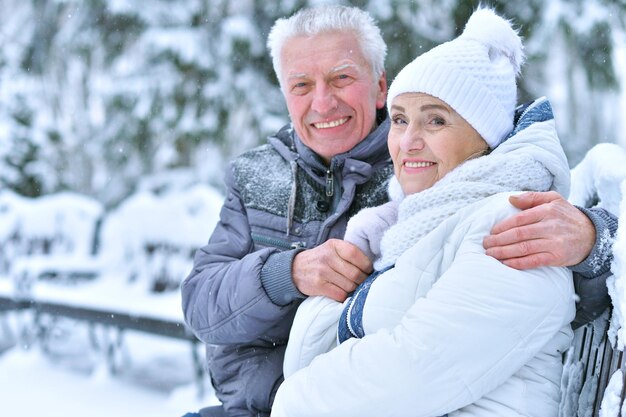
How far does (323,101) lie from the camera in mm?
2135

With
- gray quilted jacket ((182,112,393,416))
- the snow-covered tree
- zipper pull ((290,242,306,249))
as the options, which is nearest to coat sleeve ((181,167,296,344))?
gray quilted jacket ((182,112,393,416))

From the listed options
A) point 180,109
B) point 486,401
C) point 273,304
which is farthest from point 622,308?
point 180,109

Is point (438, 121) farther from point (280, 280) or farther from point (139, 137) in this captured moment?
point (139, 137)

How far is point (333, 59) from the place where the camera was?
2.13 meters

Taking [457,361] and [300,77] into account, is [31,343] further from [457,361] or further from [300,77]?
[457,361]

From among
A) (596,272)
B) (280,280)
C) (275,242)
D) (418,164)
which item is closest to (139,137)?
(275,242)

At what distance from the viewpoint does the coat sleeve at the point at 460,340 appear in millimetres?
1266

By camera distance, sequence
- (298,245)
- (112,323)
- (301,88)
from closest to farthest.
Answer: (298,245)
(301,88)
(112,323)

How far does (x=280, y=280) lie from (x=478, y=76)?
28.4 inches

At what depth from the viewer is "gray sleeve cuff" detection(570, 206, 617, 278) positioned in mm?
1389

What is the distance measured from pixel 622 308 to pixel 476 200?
13.6 inches

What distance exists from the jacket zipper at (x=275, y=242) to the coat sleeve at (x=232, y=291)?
45mm

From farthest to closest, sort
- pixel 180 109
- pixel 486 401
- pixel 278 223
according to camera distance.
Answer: pixel 180 109, pixel 278 223, pixel 486 401

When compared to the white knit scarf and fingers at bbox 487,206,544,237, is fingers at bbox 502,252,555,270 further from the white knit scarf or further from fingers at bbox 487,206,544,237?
the white knit scarf
